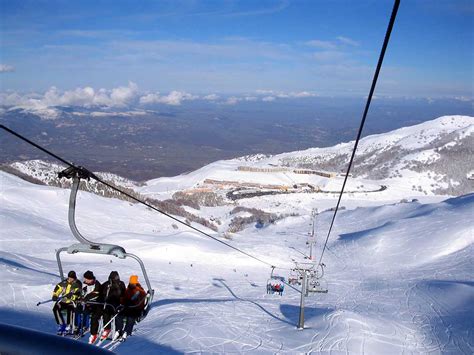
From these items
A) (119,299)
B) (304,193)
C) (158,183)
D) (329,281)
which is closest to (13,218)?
(329,281)

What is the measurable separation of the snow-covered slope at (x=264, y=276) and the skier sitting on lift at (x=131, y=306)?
262 centimetres

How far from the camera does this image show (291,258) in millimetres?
30156

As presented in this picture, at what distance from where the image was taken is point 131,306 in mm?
7785

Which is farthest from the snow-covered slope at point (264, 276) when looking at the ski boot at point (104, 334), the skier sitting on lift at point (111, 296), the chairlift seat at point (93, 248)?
the chairlift seat at point (93, 248)

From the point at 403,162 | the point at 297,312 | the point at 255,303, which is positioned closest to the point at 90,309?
the point at 297,312

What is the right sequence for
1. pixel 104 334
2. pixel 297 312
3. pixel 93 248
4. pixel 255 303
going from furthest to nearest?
pixel 255 303, pixel 297 312, pixel 104 334, pixel 93 248

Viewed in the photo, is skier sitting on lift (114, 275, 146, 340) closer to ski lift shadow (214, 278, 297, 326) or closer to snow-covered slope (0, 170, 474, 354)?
snow-covered slope (0, 170, 474, 354)

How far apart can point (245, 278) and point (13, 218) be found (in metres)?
16.4

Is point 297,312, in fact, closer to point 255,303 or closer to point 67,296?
point 255,303

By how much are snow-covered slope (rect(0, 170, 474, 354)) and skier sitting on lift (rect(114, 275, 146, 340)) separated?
262 centimetres

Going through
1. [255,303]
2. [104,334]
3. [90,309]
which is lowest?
[255,303]

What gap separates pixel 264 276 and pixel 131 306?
17823 millimetres

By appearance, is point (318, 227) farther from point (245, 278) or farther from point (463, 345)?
point (463, 345)

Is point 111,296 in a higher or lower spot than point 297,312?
higher
